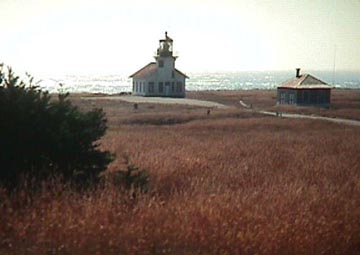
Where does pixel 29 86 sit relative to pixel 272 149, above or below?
above

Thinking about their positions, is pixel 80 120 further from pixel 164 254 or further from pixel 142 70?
pixel 142 70

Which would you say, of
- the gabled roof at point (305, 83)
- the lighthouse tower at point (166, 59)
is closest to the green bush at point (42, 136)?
the gabled roof at point (305, 83)

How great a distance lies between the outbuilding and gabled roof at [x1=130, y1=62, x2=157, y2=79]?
16.9m

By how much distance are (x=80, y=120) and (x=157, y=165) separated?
262 cm

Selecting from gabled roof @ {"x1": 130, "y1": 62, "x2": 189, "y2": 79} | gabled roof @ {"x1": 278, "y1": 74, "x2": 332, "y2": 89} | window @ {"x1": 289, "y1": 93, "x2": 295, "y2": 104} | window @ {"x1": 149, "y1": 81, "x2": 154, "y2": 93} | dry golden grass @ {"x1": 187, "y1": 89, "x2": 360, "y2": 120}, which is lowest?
dry golden grass @ {"x1": 187, "y1": 89, "x2": 360, "y2": 120}

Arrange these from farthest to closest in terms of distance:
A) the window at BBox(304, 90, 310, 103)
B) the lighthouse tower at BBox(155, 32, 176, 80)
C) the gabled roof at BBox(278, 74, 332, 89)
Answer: the lighthouse tower at BBox(155, 32, 176, 80)
the gabled roof at BBox(278, 74, 332, 89)
the window at BBox(304, 90, 310, 103)

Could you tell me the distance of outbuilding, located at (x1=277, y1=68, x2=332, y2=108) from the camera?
5441 centimetres

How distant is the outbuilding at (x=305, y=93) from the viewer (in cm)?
5441

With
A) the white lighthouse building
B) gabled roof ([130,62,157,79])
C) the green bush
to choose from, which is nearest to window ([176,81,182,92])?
the white lighthouse building

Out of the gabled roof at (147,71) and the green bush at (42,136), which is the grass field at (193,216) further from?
the gabled roof at (147,71)

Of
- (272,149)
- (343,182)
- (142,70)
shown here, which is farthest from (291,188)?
(142,70)

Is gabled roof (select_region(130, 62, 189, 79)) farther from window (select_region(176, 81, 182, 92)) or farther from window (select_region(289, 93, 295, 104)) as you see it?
window (select_region(289, 93, 295, 104))

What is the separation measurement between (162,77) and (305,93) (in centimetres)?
1876

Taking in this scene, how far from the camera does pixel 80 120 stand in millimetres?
8742
